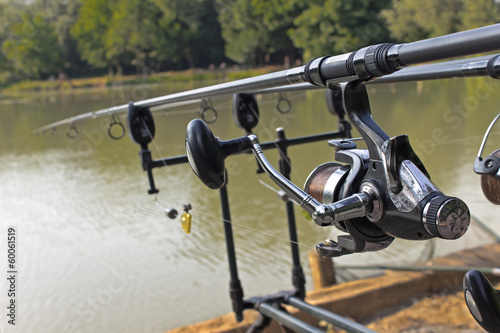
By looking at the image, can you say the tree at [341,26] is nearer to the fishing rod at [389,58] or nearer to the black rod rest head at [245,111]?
the black rod rest head at [245,111]

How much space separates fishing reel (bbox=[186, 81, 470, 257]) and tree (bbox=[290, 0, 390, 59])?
2989cm

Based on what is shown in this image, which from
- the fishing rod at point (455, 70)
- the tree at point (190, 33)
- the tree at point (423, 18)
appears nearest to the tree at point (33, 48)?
the tree at point (190, 33)

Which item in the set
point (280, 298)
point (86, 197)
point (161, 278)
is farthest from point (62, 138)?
point (280, 298)

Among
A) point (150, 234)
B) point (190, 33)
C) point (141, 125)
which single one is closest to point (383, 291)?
point (141, 125)

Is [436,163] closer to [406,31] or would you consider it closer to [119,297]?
[119,297]

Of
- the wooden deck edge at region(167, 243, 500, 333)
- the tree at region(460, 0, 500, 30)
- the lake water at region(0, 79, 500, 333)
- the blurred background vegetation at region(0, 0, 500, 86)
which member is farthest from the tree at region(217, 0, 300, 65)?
the wooden deck edge at region(167, 243, 500, 333)

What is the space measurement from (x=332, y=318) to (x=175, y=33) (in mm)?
45333

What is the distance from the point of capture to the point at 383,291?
338cm

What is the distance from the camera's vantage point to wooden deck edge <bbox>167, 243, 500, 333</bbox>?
3.26m

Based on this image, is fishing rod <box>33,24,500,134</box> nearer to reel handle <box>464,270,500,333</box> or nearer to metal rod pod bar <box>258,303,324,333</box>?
reel handle <box>464,270,500,333</box>

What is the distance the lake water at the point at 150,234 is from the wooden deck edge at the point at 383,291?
72cm

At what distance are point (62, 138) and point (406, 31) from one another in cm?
2148

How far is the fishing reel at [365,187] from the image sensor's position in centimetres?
89

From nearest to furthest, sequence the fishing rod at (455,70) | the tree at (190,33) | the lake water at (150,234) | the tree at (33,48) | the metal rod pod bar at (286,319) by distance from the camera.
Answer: the fishing rod at (455,70)
the metal rod pod bar at (286,319)
the lake water at (150,234)
the tree at (190,33)
the tree at (33,48)
